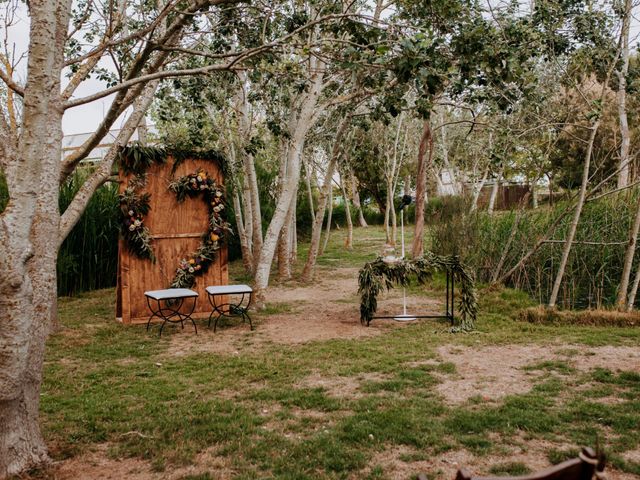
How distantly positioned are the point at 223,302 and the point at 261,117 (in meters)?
9.10

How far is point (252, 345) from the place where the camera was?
733cm

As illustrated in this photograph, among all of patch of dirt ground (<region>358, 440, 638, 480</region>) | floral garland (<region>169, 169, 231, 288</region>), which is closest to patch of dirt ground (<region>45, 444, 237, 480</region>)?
patch of dirt ground (<region>358, 440, 638, 480</region>)

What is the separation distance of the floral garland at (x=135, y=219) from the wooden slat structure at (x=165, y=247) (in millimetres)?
114

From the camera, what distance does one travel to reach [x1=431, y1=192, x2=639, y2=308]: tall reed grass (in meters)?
9.38

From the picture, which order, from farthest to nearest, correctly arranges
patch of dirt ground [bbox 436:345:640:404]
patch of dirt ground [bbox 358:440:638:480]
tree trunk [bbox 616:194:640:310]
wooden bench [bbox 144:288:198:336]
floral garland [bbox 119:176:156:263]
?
floral garland [bbox 119:176:156:263] → tree trunk [bbox 616:194:640:310] → wooden bench [bbox 144:288:198:336] → patch of dirt ground [bbox 436:345:640:404] → patch of dirt ground [bbox 358:440:638:480]

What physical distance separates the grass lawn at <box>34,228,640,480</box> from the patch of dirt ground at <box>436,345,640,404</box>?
0.09ft

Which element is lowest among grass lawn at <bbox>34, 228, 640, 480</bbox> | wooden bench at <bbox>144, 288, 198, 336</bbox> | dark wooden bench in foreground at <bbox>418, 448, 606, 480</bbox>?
grass lawn at <bbox>34, 228, 640, 480</bbox>

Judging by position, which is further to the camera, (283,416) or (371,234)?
(371,234)

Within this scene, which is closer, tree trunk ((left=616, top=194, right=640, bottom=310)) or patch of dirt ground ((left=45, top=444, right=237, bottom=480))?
patch of dirt ground ((left=45, top=444, right=237, bottom=480))

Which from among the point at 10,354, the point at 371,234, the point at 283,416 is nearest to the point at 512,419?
the point at 283,416

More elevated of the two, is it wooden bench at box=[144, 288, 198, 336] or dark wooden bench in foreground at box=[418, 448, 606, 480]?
dark wooden bench in foreground at box=[418, 448, 606, 480]

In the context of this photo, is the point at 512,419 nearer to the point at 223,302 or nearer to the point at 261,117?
the point at 223,302

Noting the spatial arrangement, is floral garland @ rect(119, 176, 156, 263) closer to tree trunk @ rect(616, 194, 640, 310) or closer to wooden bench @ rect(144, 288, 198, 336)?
wooden bench @ rect(144, 288, 198, 336)

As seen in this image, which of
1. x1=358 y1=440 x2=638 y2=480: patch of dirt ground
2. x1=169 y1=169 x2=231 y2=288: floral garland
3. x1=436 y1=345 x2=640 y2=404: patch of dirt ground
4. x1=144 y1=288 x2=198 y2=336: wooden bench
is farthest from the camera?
x1=169 y1=169 x2=231 y2=288: floral garland
